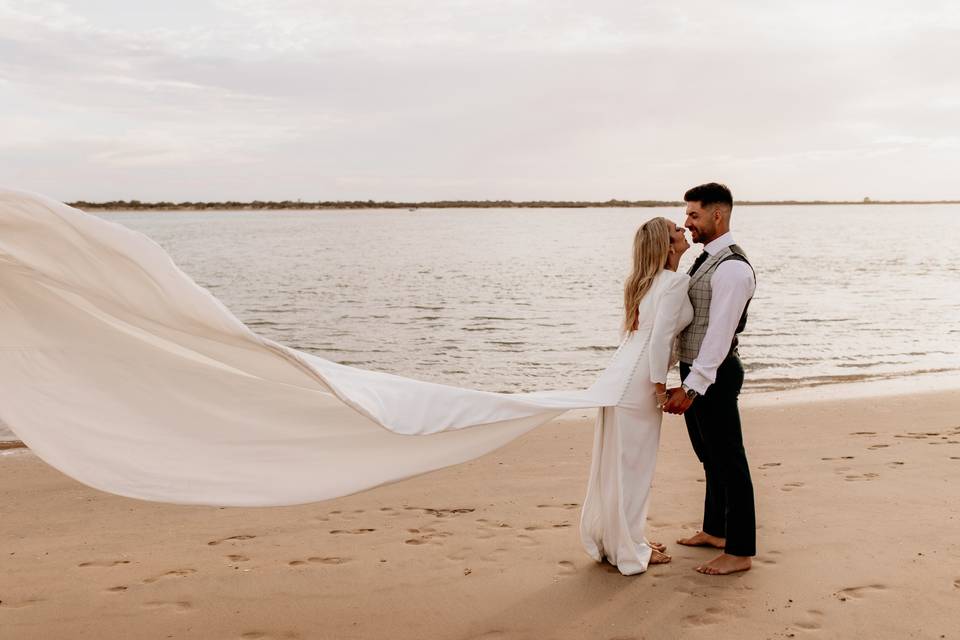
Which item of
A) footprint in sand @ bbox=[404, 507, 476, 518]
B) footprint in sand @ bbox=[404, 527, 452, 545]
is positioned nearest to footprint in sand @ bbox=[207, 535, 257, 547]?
footprint in sand @ bbox=[404, 527, 452, 545]

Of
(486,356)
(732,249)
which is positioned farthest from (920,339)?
(732,249)

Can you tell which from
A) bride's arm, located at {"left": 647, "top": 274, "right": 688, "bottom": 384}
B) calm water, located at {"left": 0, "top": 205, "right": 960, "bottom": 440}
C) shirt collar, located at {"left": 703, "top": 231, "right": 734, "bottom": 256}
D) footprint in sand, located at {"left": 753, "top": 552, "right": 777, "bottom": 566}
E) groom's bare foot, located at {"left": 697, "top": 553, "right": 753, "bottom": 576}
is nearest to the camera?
bride's arm, located at {"left": 647, "top": 274, "right": 688, "bottom": 384}

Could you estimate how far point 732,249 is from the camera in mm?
4438

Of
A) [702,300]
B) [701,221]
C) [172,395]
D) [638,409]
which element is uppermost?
[701,221]

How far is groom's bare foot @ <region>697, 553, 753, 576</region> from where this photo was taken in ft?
15.1

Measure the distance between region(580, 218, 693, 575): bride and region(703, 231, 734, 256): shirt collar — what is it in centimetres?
13

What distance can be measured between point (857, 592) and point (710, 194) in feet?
7.30

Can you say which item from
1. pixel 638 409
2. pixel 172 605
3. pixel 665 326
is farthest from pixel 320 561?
pixel 665 326

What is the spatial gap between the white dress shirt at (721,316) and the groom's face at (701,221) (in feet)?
0.81

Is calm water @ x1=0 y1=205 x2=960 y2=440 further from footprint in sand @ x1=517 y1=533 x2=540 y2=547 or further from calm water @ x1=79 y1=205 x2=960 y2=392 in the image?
footprint in sand @ x1=517 y1=533 x2=540 y2=547

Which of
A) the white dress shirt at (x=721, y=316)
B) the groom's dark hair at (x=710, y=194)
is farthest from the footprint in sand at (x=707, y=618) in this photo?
the groom's dark hair at (x=710, y=194)

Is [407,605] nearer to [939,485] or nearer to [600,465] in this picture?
[600,465]

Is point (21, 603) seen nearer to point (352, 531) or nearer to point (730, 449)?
point (352, 531)

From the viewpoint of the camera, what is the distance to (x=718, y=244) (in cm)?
452
